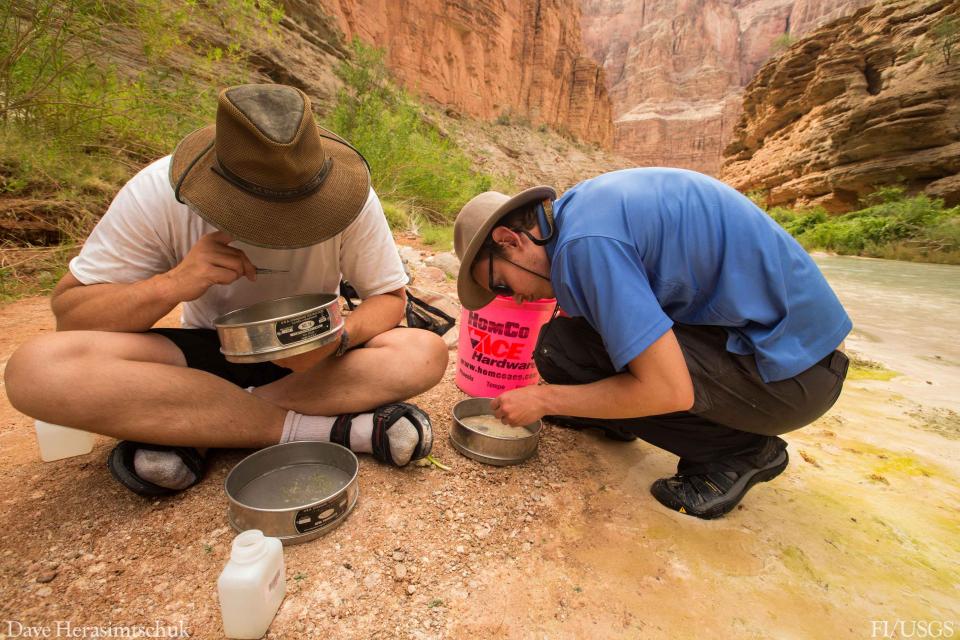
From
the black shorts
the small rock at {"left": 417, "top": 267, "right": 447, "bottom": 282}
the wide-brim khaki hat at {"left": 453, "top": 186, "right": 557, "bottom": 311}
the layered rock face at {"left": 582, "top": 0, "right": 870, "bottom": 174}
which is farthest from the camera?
the layered rock face at {"left": 582, "top": 0, "right": 870, "bottom": 174}

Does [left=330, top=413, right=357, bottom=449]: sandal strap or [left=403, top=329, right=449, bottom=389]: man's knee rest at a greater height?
[left=403, top=329, right=449, bottom=389]: man's knee

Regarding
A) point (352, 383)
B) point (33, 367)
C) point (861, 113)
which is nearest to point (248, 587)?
point (352, 383)

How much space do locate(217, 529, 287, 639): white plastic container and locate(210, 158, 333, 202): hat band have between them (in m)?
0.79

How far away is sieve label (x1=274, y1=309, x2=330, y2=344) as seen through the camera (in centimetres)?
110

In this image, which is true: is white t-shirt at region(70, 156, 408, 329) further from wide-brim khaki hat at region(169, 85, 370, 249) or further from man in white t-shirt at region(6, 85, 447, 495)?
wide-brim khaki hat at region(169, 85, 370, 249)

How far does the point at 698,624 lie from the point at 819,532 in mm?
625

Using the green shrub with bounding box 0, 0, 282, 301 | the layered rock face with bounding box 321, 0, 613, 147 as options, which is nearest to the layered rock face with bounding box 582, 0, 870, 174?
the layered rock face with bounding box 321, 0, 613, 147

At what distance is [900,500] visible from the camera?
1.52 meters

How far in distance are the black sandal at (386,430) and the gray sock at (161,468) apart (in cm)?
43

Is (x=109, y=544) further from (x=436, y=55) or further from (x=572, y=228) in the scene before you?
(x=436, y=55)

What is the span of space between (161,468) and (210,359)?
0.38 metres

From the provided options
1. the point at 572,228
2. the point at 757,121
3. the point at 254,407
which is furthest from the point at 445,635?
the point at 757,121

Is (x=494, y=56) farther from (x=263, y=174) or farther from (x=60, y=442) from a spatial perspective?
(x=60, y=442)

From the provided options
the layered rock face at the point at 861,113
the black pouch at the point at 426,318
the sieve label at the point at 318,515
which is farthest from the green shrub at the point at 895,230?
the sieve label at the point at 318,515
